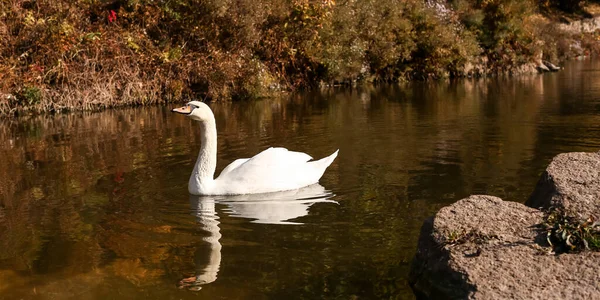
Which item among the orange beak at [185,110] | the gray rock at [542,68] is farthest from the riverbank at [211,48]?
the orange beak at [185,110]

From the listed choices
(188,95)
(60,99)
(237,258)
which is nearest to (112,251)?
(237,258)

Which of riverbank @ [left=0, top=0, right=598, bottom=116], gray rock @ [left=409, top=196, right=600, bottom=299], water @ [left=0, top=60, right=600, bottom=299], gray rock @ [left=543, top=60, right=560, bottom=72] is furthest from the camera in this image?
gray rock @ [left=543, top=60, right=560, bottom=72]

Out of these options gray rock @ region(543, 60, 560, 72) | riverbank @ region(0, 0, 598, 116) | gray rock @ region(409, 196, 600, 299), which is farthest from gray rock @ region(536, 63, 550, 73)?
gray rock @ region(409, 196, 600, 299)

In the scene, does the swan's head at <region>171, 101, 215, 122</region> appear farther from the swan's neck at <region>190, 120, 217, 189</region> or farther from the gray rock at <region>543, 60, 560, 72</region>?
the gray rock at <region>543, 60, 560, 72</region>

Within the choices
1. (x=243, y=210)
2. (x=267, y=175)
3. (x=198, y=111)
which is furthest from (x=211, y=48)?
(x=243, y=210)

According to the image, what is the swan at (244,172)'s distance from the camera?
29.0ft

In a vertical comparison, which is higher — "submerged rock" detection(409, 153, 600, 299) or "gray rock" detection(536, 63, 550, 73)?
"gray rock" detection(536, 63, 550, 73)

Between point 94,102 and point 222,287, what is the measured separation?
17.9 m

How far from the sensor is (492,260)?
4742 mm

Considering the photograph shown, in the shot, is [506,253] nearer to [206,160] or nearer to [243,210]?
[243,210]

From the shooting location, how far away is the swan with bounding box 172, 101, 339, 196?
8.84 meters

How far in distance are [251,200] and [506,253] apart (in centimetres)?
428

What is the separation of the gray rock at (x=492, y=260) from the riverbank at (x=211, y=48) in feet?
59.8

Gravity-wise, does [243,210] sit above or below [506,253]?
below
